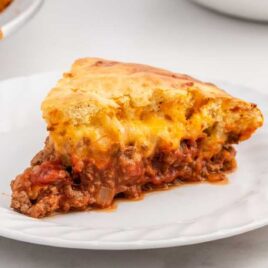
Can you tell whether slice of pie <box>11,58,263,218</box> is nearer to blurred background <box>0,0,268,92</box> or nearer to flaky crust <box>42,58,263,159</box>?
flaky crust <box>42,58,263,159</box>

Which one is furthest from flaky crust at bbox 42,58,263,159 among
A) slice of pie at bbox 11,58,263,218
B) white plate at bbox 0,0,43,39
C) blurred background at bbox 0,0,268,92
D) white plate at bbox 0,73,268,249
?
blurred background at bbox 0,0,268,92

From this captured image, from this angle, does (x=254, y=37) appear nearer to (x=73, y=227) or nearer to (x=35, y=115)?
(x=35, y=115)

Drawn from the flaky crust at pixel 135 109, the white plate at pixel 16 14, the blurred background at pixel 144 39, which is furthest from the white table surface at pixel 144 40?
the flaky crust at pixel 135 109

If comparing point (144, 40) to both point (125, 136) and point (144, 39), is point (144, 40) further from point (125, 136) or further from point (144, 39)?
point (125, 136)

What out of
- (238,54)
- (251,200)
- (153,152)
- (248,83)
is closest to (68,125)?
(153,152)

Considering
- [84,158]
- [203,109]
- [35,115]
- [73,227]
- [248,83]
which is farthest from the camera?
[248,83]

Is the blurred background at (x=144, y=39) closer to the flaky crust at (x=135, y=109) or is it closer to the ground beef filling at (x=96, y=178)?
the flaky crust at (x=135, y=109)

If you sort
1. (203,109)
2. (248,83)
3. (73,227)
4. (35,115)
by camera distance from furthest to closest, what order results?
(248,83), (35,115), (203,109), (73,227)

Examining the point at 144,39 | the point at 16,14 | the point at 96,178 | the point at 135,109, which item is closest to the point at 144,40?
the point at 144,39
